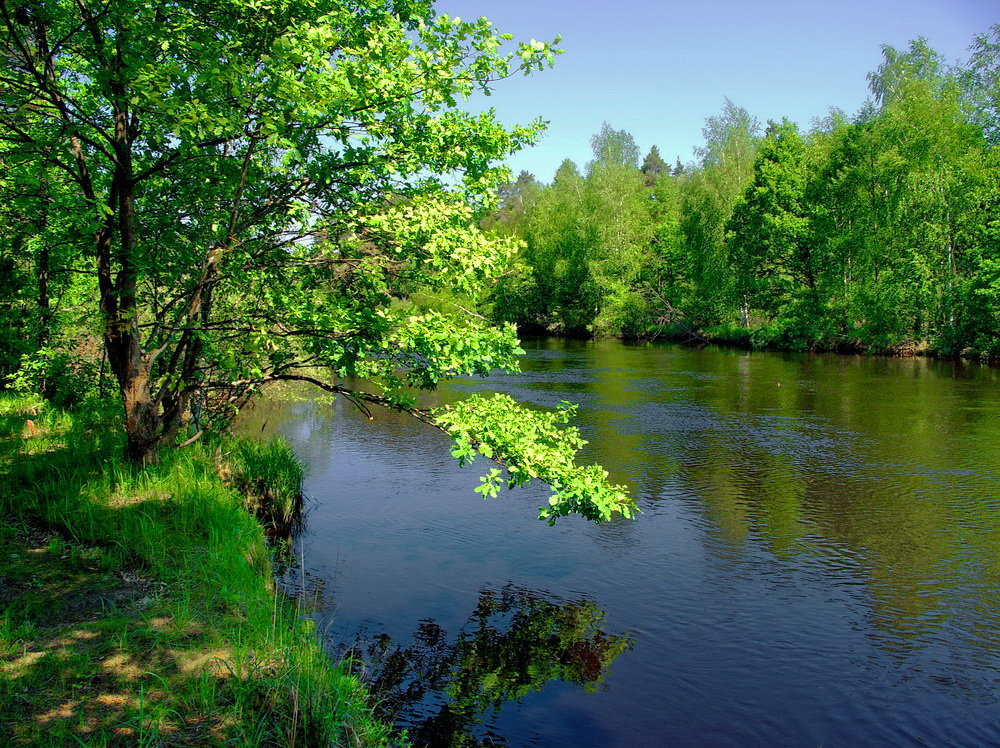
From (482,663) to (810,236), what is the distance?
165ft

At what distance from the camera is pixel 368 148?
8.70 meters

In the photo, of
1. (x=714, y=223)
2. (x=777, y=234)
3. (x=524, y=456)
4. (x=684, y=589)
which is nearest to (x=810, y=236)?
(x=777, y=234)

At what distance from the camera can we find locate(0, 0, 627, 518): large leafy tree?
7551 millimetres

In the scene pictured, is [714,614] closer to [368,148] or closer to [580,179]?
[368,148]

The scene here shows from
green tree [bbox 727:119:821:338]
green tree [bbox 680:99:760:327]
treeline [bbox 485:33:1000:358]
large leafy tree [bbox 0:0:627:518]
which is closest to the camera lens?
large leafy tree [bbox 0:0:627:518]

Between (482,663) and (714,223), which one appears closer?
(482,663)

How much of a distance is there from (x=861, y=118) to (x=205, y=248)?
7216 cm

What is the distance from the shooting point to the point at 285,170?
28.5 feet

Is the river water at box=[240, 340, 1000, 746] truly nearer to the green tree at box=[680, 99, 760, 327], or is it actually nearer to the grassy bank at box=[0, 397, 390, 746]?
the grassy bank at box=[0, 397, 390, 746]

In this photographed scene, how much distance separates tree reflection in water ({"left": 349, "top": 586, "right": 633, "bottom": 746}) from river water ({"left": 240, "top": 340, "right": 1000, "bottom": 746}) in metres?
0.03

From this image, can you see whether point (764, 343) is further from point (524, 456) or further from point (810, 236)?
point (524, 456)

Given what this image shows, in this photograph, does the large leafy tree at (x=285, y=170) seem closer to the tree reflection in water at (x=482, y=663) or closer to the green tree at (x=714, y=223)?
the tree reflection in water at (x=482, y=663)

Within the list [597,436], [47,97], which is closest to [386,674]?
[47,97]

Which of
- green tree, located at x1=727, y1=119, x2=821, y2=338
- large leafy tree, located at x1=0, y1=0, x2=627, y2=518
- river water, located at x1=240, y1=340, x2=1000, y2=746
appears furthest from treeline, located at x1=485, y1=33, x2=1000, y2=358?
large leafy tree, located at x1=0, y1=0, x2=627, y2=518
